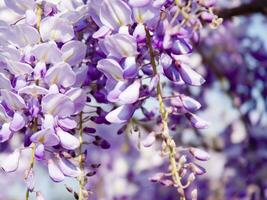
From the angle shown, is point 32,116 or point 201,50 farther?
point 201,50

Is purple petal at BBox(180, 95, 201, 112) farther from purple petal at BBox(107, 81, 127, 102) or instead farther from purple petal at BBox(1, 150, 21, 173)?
purple petal at BBox(1, 150, 21, 173)

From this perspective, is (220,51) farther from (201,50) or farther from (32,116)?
(32,116)

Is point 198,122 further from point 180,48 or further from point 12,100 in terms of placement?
point 12,100

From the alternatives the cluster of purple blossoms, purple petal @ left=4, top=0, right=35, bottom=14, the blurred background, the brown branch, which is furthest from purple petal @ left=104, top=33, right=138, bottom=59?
the brown branch

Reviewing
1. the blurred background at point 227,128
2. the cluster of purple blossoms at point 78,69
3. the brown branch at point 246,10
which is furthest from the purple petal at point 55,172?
the brown branch at point 246,10

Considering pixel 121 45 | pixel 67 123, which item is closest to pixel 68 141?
pixel 67 123

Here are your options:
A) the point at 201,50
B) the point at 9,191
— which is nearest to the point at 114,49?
the point at 201,50
